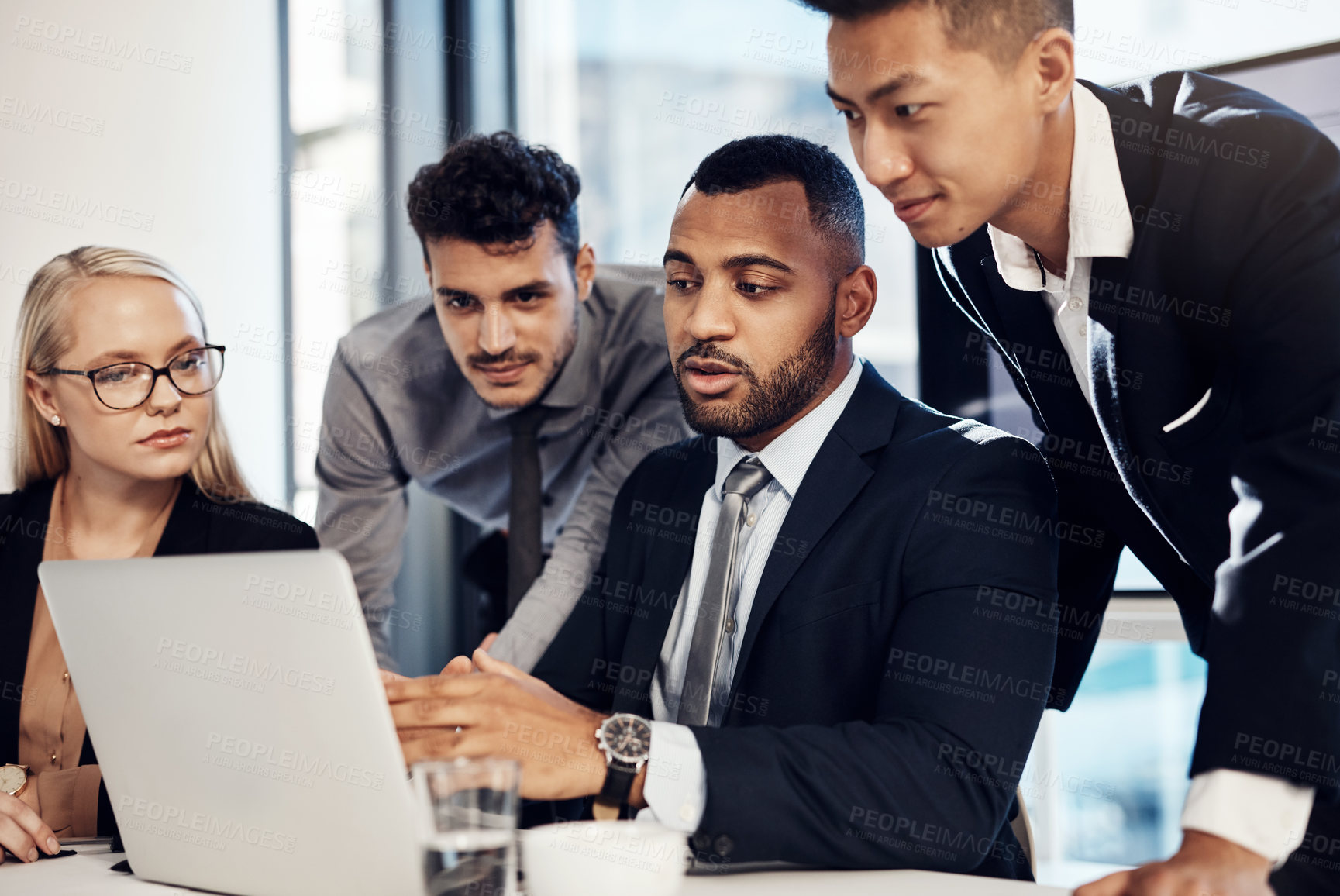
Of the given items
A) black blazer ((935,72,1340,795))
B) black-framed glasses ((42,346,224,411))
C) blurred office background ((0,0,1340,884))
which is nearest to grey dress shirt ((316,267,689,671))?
black-framed glasses ((42,346,224,411))

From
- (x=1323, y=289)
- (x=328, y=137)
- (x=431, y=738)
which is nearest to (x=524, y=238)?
(x=431, y=738)

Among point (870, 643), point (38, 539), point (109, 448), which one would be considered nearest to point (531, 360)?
point (109, 448)

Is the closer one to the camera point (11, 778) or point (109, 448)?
point (11, 778)

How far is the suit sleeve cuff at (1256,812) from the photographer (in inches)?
40.5

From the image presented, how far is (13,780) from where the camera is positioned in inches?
59.7

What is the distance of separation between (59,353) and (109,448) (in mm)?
211

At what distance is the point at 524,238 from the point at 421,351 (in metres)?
0.54

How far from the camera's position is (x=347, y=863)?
3.12 ft

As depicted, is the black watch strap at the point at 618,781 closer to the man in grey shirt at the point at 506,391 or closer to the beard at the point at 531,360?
the man in grey shirt at the point at 506,391

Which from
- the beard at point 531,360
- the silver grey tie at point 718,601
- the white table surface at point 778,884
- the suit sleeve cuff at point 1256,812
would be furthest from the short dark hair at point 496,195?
the suit sleeve cuff at point 1256,812

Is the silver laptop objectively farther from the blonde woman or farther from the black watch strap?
the blonde woman

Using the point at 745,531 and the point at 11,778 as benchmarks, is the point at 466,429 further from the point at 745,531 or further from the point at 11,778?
the point at 11,778

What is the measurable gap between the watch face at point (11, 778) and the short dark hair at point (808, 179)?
1371 millimetres

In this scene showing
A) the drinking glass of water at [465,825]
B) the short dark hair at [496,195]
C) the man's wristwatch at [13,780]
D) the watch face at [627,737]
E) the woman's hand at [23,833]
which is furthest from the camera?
the short dark hair at [496,195]
